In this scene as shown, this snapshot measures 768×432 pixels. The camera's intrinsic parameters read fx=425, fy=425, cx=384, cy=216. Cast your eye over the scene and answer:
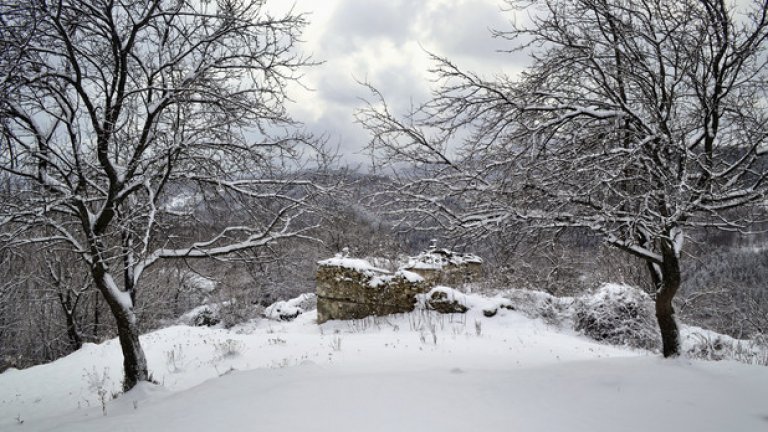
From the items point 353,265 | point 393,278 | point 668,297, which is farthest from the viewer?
point 353,265

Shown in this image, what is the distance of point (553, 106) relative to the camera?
451cm

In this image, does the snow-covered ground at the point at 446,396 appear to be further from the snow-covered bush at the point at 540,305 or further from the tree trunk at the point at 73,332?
the tree trunk at the point at 73,332

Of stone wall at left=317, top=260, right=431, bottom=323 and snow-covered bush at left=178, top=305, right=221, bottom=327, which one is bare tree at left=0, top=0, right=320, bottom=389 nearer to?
stone wall at left=317, top=260, right=431, bottom=323

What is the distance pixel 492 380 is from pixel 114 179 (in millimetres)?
5165

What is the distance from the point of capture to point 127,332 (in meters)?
5.65

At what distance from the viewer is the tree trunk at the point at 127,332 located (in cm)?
560

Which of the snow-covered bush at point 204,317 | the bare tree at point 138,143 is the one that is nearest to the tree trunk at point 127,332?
the bare tree at point 138,143

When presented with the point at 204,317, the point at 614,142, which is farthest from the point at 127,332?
the point at 204,317

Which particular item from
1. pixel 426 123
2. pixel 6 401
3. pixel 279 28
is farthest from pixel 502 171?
pixel 6 401

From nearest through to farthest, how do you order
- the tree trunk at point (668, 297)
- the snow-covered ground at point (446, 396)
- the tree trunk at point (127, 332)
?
the snow-covered ground at point (446, 396) → the tree trunk at point (668, 297) → the tree trunk at point (127, 332)

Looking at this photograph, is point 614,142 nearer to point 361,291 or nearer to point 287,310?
point 361,291

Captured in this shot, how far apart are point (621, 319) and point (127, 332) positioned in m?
9.86

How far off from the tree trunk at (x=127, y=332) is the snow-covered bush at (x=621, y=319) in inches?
358

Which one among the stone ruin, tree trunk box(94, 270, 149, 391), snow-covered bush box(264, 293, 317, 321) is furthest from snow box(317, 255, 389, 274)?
snow-covered bush box(264, 293, 317, 321)
